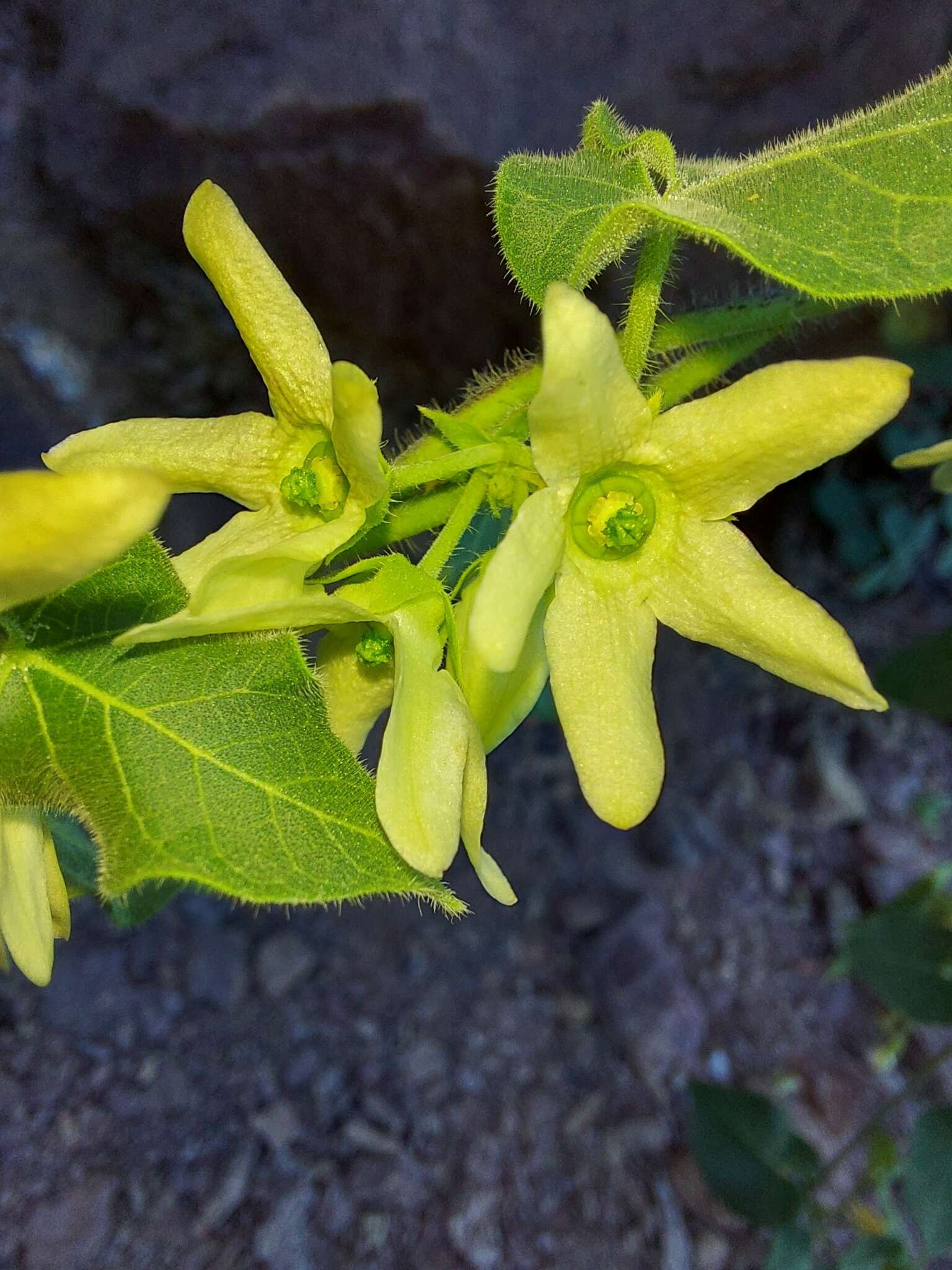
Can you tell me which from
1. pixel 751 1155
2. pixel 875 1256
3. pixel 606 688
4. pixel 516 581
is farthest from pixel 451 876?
pixel 516 581

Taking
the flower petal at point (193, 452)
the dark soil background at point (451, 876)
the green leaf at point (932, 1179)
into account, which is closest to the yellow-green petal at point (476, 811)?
the flower petal at point (193, 452)

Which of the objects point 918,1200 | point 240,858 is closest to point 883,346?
point 918,1200

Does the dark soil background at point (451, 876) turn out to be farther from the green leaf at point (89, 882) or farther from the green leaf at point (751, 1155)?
the green leaf at point (89, 882)

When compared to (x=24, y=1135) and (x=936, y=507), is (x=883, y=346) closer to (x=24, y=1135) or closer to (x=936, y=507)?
(x=936, y=507)

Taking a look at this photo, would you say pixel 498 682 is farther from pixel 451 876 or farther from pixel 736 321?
pixel 451 876

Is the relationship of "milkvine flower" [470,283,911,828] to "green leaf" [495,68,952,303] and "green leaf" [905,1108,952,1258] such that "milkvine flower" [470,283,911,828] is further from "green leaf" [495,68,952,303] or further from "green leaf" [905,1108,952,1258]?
"green leaf" [905,1108,952,1258]

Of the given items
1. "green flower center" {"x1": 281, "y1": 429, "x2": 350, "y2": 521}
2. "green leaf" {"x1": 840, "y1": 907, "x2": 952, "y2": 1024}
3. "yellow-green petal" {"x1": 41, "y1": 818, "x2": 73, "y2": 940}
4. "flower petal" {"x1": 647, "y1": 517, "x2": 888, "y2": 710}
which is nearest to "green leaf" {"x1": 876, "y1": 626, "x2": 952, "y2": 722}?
"green leaf" {"x1": 840, "y1": 907, "x2": 952, "y2": 1024}
